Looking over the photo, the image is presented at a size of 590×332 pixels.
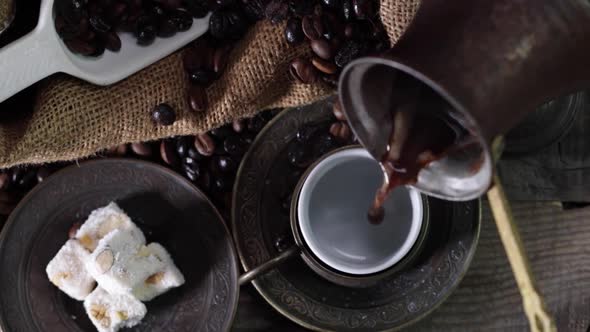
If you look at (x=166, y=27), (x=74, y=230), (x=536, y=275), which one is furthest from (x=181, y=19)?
(x=536, y=275)

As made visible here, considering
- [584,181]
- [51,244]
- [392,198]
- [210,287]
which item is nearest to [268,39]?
[392,198]

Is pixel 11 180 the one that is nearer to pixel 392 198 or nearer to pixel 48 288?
pixel 48 288

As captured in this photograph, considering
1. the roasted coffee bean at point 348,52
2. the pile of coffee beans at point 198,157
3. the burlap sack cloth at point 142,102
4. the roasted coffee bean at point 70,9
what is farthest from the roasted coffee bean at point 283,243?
the roasted coffee bean at point 70,9

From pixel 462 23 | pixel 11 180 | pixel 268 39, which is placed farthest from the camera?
pixel 11 180

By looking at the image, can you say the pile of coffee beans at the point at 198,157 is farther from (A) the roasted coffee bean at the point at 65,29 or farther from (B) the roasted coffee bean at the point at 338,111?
(A) the roasted coffee bean at the point at 65,29

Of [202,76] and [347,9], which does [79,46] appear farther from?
[347,9]
